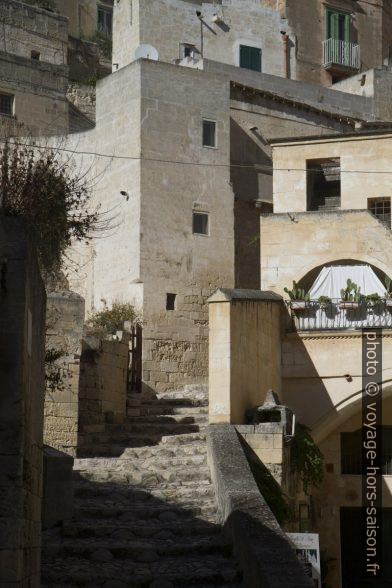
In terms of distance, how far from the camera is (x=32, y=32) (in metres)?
41.5

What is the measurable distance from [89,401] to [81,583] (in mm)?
9109

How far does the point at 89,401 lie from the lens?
22.4 meters

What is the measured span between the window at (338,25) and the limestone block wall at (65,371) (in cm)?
2391

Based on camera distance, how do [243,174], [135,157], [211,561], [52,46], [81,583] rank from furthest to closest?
1. [52,46]
2. [243,174]
3. [135,157]
4. [211,561]
5. [81,583]

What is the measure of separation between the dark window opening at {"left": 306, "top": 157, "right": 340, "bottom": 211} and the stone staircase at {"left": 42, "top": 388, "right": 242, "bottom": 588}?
8574 mm

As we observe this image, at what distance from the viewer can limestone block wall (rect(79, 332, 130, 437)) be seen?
22.3m

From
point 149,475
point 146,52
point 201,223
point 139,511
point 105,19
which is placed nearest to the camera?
point 139,511

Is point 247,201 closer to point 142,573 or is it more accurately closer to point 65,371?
point 65,371

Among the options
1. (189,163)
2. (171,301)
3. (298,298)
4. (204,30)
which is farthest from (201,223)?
(204,30)

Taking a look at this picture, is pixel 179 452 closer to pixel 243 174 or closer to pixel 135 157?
pixel 135 157

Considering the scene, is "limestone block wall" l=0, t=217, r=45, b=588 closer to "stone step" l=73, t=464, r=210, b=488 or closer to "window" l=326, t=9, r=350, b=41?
"stone step" l=73, t=464, r=210, b=488

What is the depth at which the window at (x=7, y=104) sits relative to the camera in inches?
1438

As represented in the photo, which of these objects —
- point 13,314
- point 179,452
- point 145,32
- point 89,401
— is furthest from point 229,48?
point 13,314

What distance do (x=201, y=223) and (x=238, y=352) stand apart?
31.7ft
